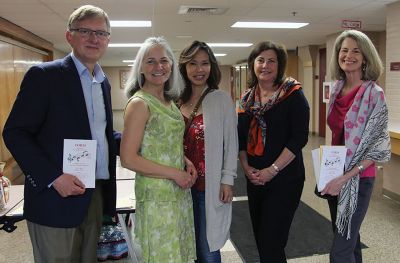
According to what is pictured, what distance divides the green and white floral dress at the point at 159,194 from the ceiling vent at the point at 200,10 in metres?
3.77

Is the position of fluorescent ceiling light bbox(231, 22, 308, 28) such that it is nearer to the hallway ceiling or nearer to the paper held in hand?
the hallway ceiling

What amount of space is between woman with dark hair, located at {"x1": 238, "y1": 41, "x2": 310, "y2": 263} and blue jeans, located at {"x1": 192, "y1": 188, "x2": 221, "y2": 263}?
0.31 metres

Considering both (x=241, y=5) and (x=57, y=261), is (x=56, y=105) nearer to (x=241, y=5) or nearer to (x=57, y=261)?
(x=57, y=261)

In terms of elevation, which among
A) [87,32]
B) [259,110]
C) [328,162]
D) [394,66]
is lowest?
[328,162]

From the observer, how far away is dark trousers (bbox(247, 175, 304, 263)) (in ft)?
6.30

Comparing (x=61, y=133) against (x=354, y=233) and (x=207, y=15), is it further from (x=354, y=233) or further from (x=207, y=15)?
(x=207, y=15)

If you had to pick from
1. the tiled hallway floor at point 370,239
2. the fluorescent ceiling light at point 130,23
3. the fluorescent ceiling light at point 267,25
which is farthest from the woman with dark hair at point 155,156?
the fluorescent ceiling light at point 267,25

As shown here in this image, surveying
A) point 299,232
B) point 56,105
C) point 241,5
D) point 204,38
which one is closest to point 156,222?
point 56,105

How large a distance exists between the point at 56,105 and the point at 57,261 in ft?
2.07

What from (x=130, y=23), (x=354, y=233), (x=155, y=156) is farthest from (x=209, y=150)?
(x=130, y=23)

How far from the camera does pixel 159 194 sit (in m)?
1.59

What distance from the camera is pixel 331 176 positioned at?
178 centimetres

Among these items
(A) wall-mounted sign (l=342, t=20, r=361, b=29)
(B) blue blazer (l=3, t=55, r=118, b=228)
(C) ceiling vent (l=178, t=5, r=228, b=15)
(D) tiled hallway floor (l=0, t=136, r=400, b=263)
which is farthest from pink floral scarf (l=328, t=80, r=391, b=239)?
(A) wall-mounted sign (l=342, t=20, r=361, b=29)

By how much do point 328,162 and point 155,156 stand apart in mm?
844
